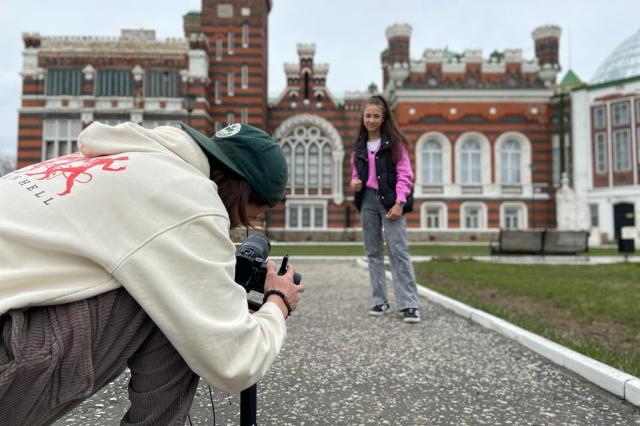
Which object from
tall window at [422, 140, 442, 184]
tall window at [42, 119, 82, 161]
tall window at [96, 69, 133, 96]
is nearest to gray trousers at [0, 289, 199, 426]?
tall window at [422, 140, 442, 184]

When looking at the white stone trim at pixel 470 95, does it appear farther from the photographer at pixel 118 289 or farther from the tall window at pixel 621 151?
the photographer at pixel 118 289

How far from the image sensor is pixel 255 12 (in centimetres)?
3027

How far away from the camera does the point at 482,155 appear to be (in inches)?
1137

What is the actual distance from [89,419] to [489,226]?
28800mm

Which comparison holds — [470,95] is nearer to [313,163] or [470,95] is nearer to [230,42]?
[313,163]

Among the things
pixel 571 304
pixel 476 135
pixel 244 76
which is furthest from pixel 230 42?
pixel 571 304

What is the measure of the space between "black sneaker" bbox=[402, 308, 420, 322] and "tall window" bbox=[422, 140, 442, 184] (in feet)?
83.2

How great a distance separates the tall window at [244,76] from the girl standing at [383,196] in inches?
1044

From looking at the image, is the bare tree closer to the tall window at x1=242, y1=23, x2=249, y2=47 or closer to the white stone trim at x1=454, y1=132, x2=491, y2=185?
the tall window at x1=242, y1=23, x2=249, y2=47

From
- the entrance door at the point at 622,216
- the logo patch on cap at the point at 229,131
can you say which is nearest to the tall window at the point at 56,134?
the logo patch on cap at the point at 229,131

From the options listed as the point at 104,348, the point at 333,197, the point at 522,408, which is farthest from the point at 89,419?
the point at 333,197

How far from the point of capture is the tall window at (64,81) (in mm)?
27547

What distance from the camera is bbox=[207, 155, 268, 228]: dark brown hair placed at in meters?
1.32

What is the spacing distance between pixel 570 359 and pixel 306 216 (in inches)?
1095
